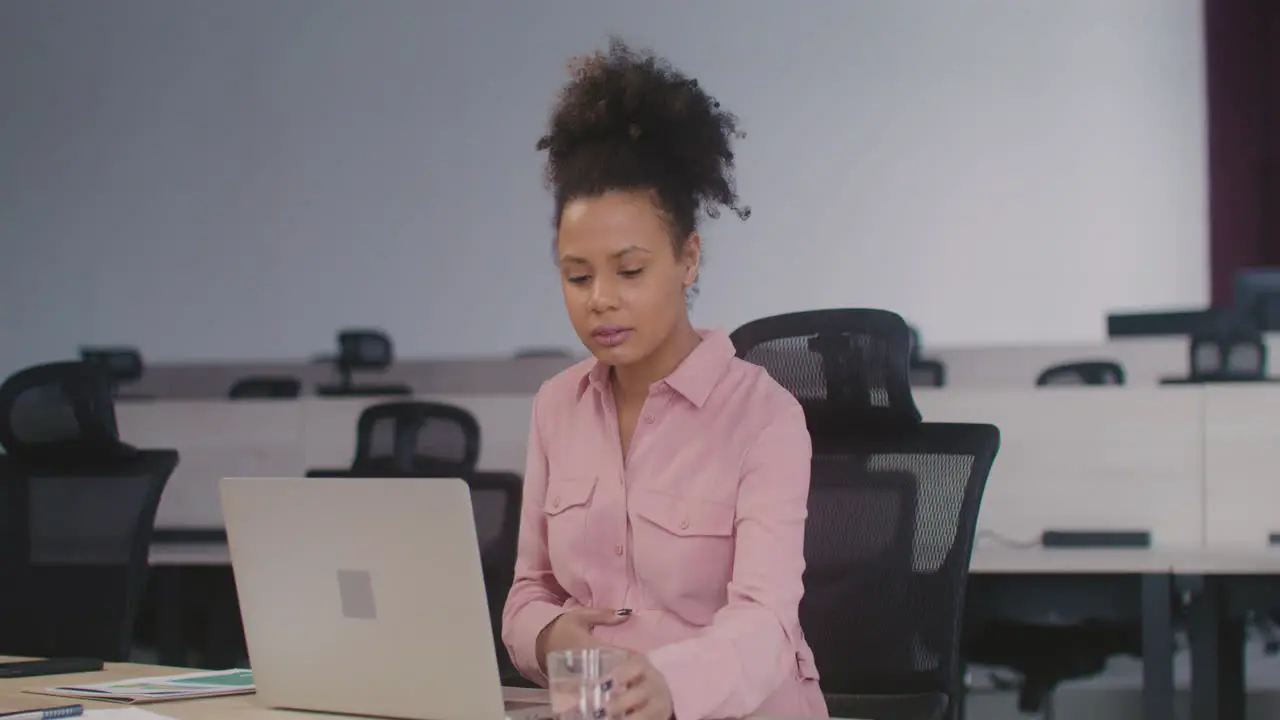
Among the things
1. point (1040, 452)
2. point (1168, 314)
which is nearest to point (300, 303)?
point (1168, 314)

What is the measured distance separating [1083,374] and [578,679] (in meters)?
4.58

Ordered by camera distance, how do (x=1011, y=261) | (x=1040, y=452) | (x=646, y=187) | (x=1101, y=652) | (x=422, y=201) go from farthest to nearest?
(x=422, y=201) < (x=1011, y=261) < (x=1040, y=452) < (x=1101, y=652) < (x=646, y=187)

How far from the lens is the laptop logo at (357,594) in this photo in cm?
119

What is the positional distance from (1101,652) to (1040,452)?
50 centimetres

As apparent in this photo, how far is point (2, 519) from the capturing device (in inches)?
93.2

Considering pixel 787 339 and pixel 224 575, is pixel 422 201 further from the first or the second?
pixel 787 339

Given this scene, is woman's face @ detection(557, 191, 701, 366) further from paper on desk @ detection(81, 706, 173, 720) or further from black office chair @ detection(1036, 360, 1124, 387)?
black office chair @ detection(1036, 360, 1124, 387)

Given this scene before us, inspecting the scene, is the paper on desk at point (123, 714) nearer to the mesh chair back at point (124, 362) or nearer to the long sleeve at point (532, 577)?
the long sleeve at point (532, 577)

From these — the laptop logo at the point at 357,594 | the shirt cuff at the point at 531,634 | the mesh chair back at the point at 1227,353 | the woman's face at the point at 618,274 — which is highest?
the woman's face at the point at 618,274

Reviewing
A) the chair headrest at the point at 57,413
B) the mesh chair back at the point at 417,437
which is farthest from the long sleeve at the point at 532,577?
the mesh chair back at the point at 417,437

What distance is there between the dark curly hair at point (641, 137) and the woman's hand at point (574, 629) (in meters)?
0.36

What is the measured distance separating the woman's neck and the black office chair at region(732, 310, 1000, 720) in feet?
1.40

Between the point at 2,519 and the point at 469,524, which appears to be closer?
the point at 469,524

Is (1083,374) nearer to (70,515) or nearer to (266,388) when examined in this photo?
(266,388)
